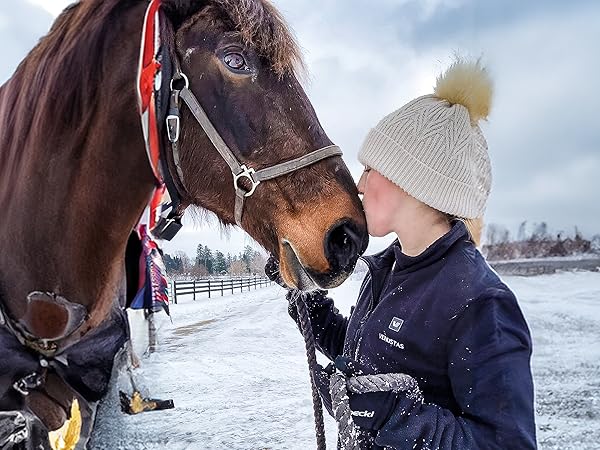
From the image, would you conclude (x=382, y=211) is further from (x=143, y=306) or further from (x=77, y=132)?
(x=143, y=306)

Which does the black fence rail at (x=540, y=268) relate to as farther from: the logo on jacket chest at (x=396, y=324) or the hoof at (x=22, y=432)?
the hoof at (x=22, y=432)

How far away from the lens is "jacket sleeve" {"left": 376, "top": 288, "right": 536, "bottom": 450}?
3.64 ft

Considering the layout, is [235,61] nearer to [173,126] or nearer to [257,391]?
[173,126]

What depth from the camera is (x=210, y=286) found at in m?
22.8

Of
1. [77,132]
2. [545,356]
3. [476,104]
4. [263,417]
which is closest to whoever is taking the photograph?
[476,104]

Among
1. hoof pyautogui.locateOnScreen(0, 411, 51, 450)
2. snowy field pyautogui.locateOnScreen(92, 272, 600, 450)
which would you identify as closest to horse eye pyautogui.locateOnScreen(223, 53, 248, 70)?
hoof pyautogui.locateOnScreen(0, 411, 51, 450)

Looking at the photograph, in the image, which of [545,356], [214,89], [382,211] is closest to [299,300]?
[382,211]

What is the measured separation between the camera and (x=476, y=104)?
1419 mm

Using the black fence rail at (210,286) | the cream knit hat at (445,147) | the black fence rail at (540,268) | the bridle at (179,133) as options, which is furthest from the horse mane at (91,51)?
the black fence rail at (540,268)

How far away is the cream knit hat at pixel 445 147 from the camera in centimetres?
136

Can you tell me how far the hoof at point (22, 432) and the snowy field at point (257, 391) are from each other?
0.92m

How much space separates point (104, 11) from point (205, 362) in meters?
5.33

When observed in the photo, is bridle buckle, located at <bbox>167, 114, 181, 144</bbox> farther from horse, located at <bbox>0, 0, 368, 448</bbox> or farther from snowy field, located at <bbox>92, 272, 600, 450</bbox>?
snowy field, located at <bbox>92, 272, 600, 450</bbox>

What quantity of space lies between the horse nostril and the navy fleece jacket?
0.62 feet
